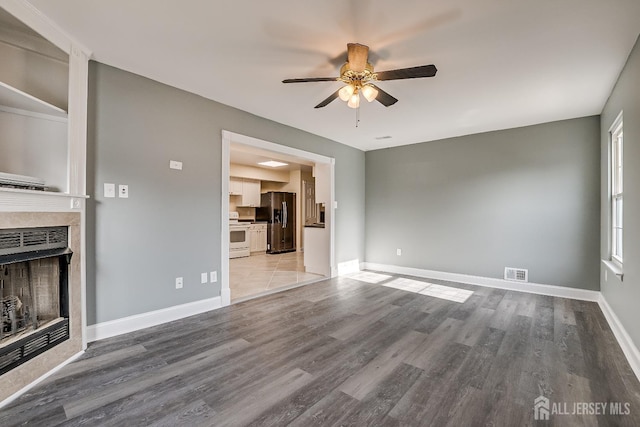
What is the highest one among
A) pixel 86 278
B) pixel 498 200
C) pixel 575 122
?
pixel 575 122

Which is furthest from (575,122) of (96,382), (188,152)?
(96,382)

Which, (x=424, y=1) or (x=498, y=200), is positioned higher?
(x=424, y=1)

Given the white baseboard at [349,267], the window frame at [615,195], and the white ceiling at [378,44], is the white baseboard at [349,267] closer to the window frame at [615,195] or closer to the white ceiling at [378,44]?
the white ceiling at [378,44]

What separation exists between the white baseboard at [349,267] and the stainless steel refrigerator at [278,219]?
332cm

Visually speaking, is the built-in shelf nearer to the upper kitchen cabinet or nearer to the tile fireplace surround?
the upper kitchen cabinet

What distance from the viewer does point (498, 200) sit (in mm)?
4590

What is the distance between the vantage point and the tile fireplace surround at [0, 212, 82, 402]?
71.8 inches

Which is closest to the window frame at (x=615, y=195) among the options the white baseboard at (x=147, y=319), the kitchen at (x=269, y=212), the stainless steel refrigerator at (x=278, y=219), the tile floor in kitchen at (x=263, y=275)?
the tile floor in kitchen at (x=263, y=275)

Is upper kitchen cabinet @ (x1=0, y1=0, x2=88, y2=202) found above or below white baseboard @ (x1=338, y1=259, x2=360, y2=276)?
above

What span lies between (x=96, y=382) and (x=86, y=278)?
3.16 feet

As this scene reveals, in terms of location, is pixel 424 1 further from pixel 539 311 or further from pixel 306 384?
pixel 539 311

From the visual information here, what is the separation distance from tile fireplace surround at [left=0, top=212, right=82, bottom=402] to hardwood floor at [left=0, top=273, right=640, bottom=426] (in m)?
0.10

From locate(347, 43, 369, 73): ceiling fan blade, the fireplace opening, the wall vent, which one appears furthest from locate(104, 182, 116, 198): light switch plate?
the wall vent

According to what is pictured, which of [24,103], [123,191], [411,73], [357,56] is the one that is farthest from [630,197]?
[24,103]
